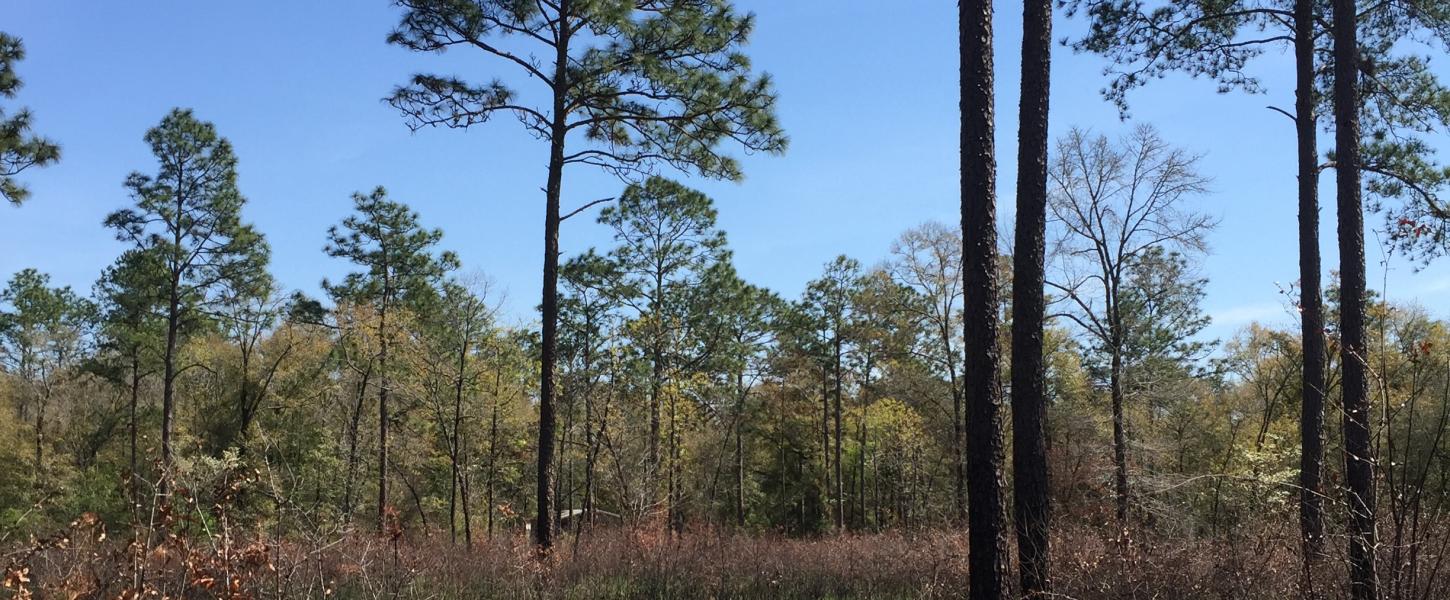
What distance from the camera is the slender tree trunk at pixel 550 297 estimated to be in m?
10.8

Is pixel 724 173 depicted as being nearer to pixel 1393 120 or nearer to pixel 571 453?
pixel 1393 120

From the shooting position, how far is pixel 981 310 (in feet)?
20.0

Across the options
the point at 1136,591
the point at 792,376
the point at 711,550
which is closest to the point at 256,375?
the point at 792,376

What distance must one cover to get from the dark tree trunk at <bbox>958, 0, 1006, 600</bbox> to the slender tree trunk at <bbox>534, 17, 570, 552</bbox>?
19.7 ft

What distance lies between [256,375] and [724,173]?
22315mm

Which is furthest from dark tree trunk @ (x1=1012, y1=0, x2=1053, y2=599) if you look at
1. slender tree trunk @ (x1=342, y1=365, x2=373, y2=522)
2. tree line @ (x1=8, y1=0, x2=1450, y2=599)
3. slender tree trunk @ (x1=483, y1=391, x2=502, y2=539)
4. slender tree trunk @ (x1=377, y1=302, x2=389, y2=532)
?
slender tree trunk @ (x1=342, y1=365, x2=373, y2=522)

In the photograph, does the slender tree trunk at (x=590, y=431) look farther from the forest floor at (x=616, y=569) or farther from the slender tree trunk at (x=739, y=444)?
the slender tree trunk at (x=739, y=444)

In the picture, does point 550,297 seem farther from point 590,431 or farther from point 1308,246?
point 1308,246

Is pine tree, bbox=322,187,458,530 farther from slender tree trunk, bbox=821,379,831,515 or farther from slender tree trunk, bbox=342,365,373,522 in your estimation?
slender tree trunk, bbox=821,379,831,515

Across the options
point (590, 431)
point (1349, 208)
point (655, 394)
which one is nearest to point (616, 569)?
point (1349, 208)

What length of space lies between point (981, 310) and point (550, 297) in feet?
20.8

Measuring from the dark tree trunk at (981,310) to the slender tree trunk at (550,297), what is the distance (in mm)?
6003

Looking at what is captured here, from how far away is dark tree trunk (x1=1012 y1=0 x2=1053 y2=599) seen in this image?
21.6 ft

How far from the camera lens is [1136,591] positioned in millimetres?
5660
